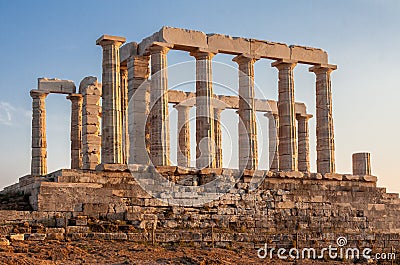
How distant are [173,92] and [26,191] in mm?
17613

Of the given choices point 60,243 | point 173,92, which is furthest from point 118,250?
point 173,92

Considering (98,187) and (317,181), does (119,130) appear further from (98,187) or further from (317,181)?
(317,181)

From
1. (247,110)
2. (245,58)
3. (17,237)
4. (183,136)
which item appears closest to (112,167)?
(17,237)

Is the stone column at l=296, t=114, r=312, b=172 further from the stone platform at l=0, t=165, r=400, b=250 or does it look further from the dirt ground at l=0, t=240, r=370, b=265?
the dirt ground at l=0, t=240, r=370, b=265

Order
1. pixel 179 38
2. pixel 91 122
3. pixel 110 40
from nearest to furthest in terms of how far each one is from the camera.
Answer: pixel 110 40
pixel 179 38
pixel 91 122

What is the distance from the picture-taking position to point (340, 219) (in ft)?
114

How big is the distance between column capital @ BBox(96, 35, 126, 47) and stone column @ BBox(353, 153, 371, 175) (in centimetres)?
1663

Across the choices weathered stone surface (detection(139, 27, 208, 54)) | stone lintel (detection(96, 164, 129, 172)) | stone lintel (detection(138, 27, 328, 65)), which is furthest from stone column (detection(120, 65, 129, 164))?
stone lintel (detection(96, 164, 129, 172))

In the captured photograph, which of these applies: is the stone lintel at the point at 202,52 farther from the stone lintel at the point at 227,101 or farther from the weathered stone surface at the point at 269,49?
the stone lintel at the point at 227,101

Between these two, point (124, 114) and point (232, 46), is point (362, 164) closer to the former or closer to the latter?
point (232, 46)

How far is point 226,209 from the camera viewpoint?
105 feet

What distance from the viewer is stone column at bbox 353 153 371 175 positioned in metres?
43.5

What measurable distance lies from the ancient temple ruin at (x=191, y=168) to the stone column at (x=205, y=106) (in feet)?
0.18

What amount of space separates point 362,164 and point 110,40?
17500mm
